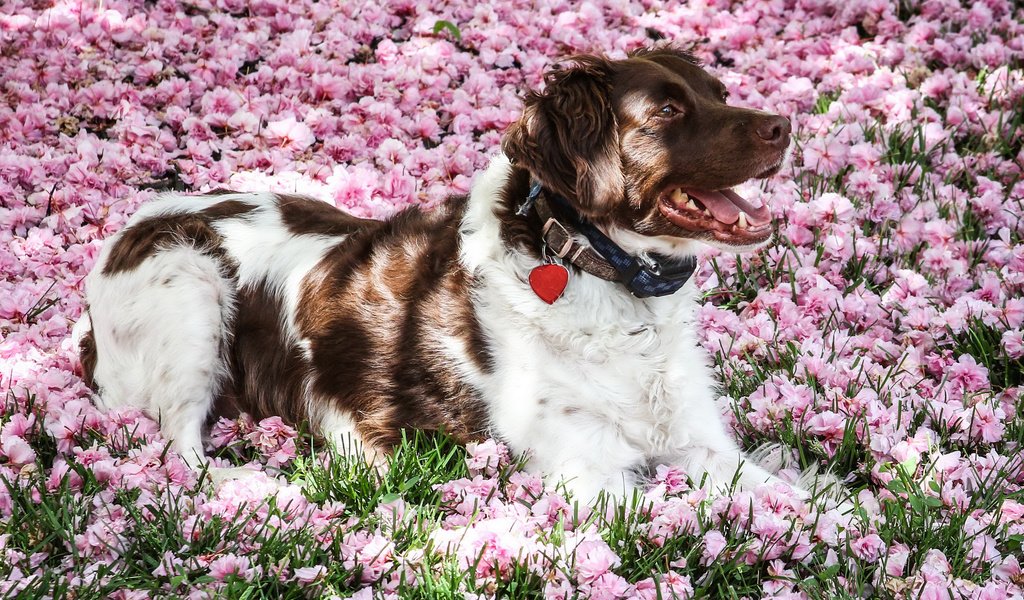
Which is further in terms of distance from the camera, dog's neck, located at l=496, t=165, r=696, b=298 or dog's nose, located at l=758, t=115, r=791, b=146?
dog's neck, located at l=496, t=165, r=696, b=298

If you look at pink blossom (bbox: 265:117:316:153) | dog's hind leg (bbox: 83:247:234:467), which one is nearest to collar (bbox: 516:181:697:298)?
dog's hind leg (bbox: 83:247:234:467)

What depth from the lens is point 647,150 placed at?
3.23m

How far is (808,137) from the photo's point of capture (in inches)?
224

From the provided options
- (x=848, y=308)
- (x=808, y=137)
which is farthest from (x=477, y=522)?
(x=808, y=137)

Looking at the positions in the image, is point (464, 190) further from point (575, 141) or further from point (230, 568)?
point (230, 568)

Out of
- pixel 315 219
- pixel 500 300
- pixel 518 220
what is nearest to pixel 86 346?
pixel 315 219

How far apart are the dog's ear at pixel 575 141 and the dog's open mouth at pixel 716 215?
0.58ft

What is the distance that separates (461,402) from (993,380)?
6.49 ft

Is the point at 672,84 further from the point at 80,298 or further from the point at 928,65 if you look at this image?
the point at 928,65

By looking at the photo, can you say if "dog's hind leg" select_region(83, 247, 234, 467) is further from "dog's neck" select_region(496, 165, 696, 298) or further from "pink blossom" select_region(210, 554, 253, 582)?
"dog's neck" select_region(496, 165, 696, 298)

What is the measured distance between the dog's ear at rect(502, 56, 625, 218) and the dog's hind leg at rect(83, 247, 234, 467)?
1.29 metres

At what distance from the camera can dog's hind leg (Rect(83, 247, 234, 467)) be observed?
3785 millimetres

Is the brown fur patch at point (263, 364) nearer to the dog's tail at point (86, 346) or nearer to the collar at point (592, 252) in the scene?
the dog's tail at point (86, 346)

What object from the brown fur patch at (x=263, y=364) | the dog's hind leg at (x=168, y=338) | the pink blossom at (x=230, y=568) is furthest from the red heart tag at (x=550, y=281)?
the dog's hind leg at (x=168, y=338)
